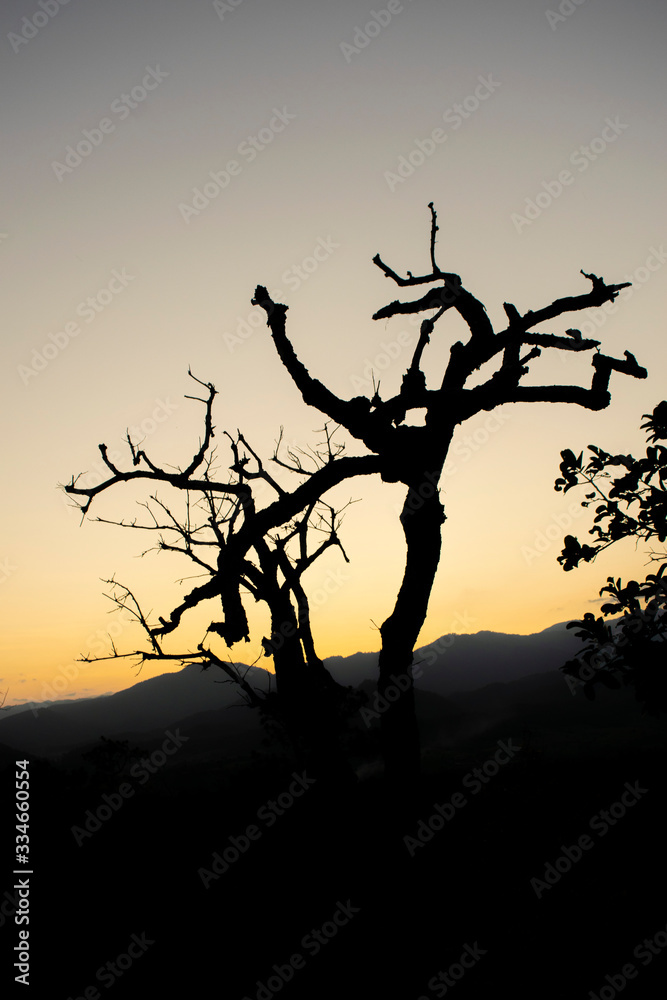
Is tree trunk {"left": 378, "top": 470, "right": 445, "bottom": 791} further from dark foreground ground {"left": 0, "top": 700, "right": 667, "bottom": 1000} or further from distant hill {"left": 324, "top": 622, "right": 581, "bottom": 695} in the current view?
distant hill {"left": 324, "top": 622, "right": 581, "bottom": 695}

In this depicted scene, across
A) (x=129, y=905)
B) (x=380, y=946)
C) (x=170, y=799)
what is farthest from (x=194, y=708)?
(x=380, y=946)

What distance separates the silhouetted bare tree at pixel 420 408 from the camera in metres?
4.77

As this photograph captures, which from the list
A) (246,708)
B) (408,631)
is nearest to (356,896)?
(408,631)

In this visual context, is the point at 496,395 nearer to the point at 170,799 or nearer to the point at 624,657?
the point at 624,657

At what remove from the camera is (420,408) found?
17.8 ft

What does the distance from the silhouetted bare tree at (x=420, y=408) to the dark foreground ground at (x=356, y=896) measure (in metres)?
1.06

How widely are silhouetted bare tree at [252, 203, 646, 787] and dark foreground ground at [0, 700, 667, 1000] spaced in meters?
1.06

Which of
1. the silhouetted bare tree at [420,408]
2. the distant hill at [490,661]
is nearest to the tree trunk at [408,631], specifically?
the silhouetted bare tree at [420,408]

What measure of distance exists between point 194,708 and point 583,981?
103538 millimetres

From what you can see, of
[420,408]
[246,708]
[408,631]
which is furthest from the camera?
[246,708]

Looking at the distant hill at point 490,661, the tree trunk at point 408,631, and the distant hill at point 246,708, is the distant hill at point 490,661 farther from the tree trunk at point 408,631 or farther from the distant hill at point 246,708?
the tree trunk at point 408,631

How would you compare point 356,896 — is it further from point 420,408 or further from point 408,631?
point 420,408

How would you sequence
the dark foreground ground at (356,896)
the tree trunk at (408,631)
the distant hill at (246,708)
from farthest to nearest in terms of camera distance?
the distant hill at (246,708) < the dark foreground ground at (356,896) < the tree trunk at (408,631)

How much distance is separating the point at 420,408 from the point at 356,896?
4.66 meters
